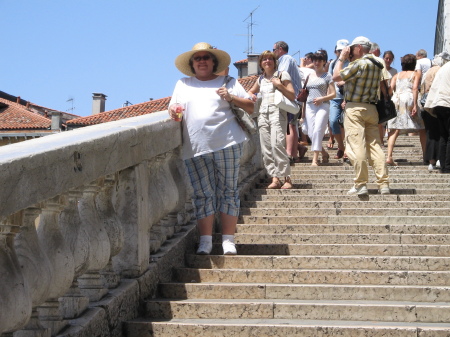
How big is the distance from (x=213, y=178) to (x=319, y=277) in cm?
126

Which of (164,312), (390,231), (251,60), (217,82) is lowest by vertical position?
(164,312)

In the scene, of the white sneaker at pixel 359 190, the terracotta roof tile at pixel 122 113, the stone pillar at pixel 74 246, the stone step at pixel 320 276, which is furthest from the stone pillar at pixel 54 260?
the terracotta roof tile at pixel 122 113

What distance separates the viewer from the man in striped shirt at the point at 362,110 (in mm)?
9328

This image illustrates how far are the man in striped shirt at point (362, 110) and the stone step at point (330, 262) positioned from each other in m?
2.59

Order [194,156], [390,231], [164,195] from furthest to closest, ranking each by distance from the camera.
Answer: [390,231] < [194,156] < [164,195]

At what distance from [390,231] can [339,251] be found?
2.59 feet

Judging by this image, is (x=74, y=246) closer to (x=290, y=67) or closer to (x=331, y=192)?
(x=331, y=192)

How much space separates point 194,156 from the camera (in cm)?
693

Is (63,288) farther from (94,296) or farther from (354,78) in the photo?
(354,78)

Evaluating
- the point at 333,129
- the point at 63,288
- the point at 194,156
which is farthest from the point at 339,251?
the point at 333,129

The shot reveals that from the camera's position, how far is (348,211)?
8500 millimetres

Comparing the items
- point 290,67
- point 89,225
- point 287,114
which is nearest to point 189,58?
point 89,225

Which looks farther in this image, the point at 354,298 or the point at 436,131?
the point at 436,131

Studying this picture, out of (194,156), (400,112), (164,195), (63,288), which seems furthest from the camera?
(400,112)
